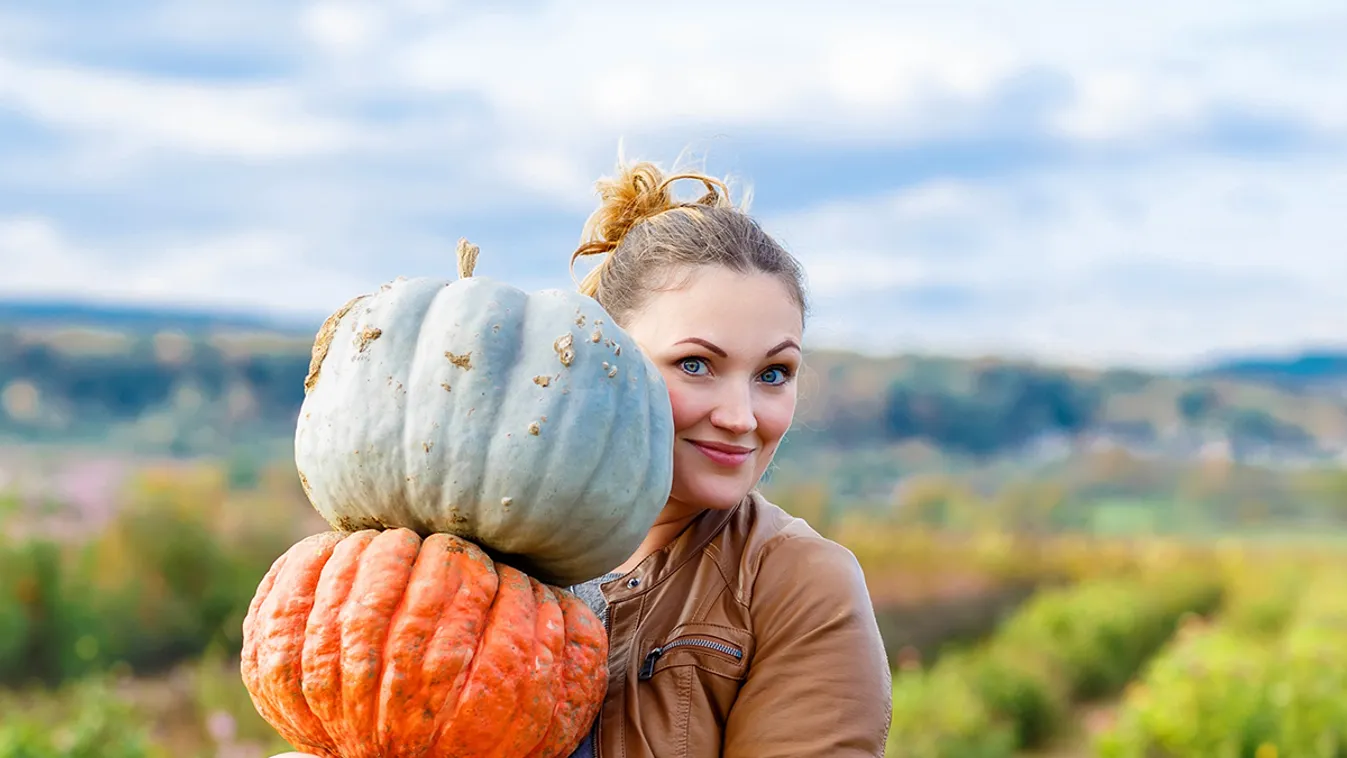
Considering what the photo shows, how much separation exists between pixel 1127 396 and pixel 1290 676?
5.49 metres

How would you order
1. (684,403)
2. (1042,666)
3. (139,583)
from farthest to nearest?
(1042,666), (139,583), (684,403)

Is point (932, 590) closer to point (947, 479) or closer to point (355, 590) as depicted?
point (947, 479)

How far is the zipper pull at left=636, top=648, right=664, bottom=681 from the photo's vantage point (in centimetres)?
227

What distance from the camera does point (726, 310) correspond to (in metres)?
2.39

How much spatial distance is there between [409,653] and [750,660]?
2.33 ft

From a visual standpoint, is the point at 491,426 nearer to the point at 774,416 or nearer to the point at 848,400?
the point at 774,416

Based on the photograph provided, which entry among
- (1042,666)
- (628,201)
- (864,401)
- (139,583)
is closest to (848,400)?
(864,401)

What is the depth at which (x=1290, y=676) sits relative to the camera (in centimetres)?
700

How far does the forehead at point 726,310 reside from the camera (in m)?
2.38

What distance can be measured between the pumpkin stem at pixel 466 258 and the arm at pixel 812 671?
76cm

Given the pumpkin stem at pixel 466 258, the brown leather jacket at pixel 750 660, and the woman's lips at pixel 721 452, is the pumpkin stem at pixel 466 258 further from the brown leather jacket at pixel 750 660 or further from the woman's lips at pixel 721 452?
the brown leather jacket at pixel 750 660

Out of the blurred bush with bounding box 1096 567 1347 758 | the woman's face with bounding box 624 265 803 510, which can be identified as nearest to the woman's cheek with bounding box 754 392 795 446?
the woman's face with bounding box 624 265 803 510

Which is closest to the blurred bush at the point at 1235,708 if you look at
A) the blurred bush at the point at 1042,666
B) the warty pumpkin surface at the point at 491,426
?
the blurred bush at the point at 1042,666

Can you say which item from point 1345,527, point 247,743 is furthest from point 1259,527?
point 247,743
